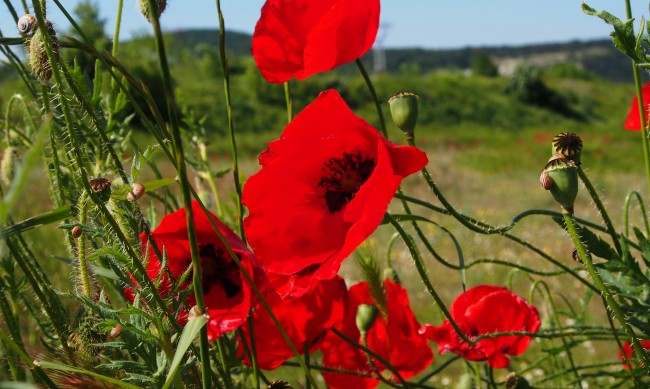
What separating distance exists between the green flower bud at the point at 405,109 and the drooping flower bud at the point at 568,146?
0.35 feet

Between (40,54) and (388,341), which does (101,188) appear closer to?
(40,54)

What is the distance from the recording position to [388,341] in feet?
2.20

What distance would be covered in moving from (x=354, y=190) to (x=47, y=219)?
23 centimetres

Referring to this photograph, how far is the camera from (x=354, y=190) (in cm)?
55

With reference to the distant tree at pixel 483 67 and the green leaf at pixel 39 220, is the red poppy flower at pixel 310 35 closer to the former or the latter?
the green leaf at pixel 39 220

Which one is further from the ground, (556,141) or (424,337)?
(556,141)

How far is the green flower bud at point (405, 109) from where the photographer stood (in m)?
0.54

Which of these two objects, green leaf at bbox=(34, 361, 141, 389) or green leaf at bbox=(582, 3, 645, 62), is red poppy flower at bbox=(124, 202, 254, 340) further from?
green leaf at bbox=(582, 3, 645, 62)

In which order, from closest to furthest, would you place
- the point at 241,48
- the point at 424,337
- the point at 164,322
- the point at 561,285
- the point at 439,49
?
the point at 164,322, the point at 424,337, the point at 561,285, the point at 241,48, the point at 439,49

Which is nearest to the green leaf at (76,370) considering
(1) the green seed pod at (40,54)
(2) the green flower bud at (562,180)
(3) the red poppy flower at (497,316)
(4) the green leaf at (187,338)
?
(4) the green leaf at (187,338)

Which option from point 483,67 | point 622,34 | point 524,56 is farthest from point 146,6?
point 524,56

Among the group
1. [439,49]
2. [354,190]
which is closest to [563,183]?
[354,190]

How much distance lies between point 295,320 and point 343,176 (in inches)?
4.7

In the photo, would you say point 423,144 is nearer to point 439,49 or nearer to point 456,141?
point 456,141
